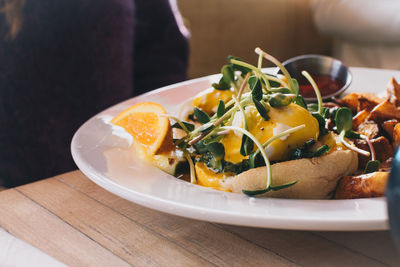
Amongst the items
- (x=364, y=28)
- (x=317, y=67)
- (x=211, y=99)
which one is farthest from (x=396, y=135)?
(x=364, y=28)

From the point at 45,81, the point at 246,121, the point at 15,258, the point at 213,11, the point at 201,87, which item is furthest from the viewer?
the point at 213,11

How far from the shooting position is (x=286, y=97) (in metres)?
0.71

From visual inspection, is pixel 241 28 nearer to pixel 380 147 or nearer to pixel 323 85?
pixel 323 85

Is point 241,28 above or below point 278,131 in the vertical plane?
below

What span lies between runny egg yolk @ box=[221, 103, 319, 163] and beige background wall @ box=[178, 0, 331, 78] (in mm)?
2440

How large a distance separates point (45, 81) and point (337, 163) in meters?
1.09

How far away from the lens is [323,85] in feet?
3.94

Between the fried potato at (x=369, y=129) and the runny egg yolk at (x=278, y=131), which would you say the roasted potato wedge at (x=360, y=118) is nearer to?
the fried potato at (x=369, y=129)

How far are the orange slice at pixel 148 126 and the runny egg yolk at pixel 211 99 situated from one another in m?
0.16

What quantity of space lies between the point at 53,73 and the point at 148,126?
81cm

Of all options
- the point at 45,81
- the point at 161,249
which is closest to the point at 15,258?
the point at 161,249

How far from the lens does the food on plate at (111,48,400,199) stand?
65 centimetres

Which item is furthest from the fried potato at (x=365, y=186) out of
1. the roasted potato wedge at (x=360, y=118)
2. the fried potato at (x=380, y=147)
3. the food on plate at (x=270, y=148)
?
the roasted potato wedge at (x=360, y=118)

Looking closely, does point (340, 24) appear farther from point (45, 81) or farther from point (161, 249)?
point (161, 249)
